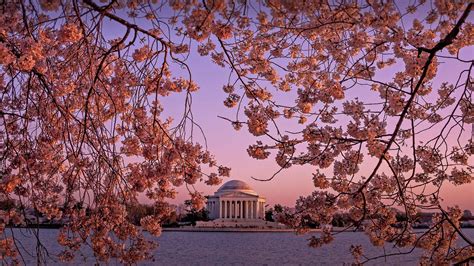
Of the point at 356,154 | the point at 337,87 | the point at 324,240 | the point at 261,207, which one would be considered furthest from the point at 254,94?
the point at 261,207

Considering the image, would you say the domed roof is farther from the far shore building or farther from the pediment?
the pediment

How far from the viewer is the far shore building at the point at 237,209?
78250 millimetres

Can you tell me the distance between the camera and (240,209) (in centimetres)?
7975

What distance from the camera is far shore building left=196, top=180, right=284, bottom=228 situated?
257 feet

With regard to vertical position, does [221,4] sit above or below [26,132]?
above

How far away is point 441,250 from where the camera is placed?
4594 millimetres

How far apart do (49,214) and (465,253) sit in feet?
11.8

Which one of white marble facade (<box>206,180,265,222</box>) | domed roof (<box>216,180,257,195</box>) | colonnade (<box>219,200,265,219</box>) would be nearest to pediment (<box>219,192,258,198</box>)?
white marble facade (<box>206,180,265,222</box>)

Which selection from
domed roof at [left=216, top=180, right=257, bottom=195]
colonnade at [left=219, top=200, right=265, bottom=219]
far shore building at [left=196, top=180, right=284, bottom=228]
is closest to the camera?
far shore building at [left=196, top=180, right=284, bottom=228]

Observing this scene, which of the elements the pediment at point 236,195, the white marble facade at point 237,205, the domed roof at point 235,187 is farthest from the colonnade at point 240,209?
the domed roof at point 235,187

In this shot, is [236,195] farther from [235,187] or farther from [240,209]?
[235,187]

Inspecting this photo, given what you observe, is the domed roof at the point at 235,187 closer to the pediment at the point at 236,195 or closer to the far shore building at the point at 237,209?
the far shore building at the point at 237,209

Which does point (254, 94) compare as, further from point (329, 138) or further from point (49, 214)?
point (49, 214)

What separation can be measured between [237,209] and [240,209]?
1.37 feet
